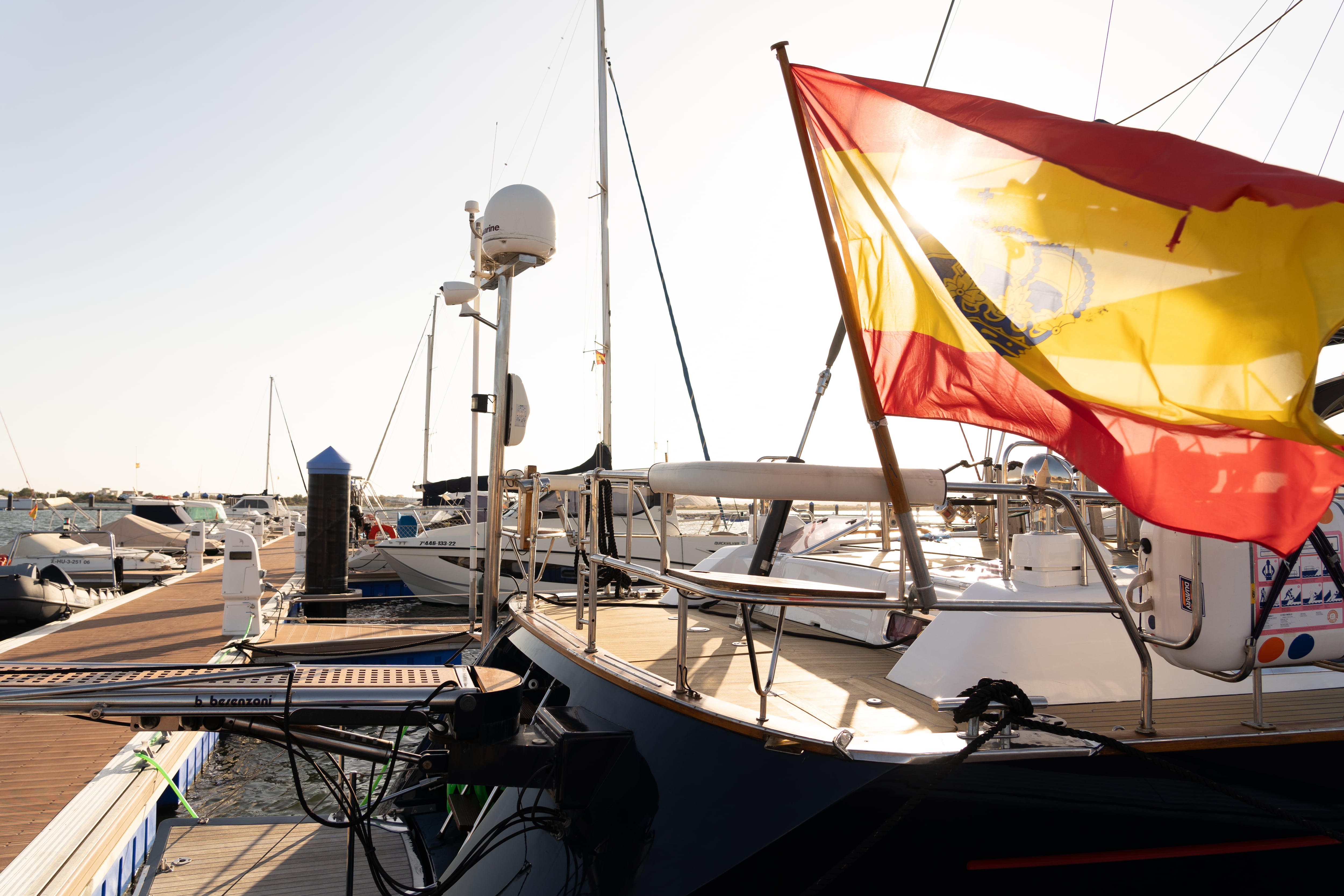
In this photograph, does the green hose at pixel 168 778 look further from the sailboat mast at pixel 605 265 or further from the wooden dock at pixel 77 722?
the sailboat mast at pixel 605 265

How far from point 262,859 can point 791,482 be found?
407 cm

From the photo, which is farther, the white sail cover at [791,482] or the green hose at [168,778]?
the green hose at [168,778]

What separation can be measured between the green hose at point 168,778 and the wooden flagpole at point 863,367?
4.99 m

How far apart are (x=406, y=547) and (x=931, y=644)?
50.9 ft

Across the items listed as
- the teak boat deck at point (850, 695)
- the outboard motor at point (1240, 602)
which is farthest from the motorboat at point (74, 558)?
the outboard motor at point (1240, 602)

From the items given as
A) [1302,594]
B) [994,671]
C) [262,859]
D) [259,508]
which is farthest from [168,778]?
[259,508]

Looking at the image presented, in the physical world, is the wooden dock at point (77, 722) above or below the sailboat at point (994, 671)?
below

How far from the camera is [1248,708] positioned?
3.04m

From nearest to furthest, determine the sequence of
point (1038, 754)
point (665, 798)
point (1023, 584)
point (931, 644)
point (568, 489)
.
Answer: point (1038, 754), point (665, 798), point (931, 644), point (1023, 584), point (568, 489)

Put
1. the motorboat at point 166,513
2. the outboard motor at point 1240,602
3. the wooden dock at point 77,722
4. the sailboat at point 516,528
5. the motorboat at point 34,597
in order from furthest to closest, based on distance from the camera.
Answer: the motorboat at point 166,513
the motorboat at point 34,597
the sailboat at point 516,528
the wooden dock at point 77,722
the outboard motor at point 1240,602

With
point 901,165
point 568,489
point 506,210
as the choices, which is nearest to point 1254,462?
point 901,165

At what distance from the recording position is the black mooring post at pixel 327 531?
10.8 meters

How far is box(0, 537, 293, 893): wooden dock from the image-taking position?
4.15 m

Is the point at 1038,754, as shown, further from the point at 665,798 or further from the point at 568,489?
the point at 568,489
